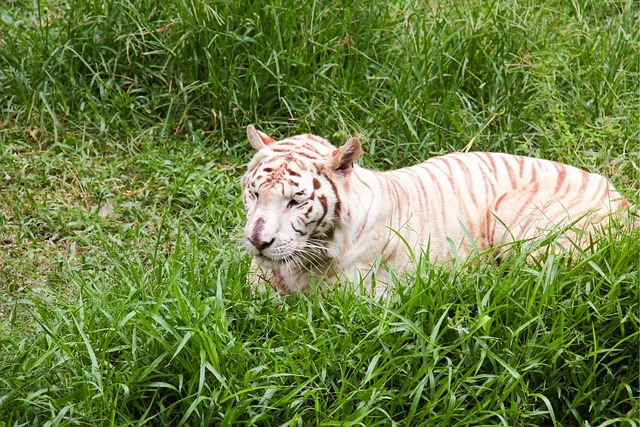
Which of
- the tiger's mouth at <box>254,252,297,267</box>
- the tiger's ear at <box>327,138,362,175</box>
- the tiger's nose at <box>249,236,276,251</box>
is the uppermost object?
the tiger's ear at <box>327,138,362,175</box>

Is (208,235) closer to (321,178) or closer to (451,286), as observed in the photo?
(321,178)

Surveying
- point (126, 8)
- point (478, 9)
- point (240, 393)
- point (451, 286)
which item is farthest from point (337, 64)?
point (240, 393)

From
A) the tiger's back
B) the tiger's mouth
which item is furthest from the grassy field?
the tiger's back

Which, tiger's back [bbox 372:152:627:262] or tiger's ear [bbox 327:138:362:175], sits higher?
tiger's ear [bbox 327:138:362:175]

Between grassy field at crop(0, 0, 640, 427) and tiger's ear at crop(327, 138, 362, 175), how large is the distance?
21.2 inches

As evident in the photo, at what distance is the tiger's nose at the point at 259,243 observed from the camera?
3.74m

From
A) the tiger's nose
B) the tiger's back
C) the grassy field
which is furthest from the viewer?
the tiger's back

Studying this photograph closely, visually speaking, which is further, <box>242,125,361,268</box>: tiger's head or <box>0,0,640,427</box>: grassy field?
<box>242,125,361,268</box>: tiger's head

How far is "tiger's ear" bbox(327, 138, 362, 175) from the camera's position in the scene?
12.7 ft

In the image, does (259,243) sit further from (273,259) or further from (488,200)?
(488,200)

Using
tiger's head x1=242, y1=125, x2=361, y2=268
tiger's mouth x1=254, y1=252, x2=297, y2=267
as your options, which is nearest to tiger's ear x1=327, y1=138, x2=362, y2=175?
tiger's head x1=242, y1=125, x2=361, y2=268

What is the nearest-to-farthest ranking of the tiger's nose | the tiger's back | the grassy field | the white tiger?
the grassy field, the tiger's nose, the white tiger, the tiger's back

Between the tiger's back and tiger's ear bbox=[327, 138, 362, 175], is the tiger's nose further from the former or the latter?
the tiger's back

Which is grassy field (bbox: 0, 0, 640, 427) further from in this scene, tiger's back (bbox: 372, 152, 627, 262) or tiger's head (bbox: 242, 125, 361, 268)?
tiger's back (bbox: 372, 152, 627, 262)
